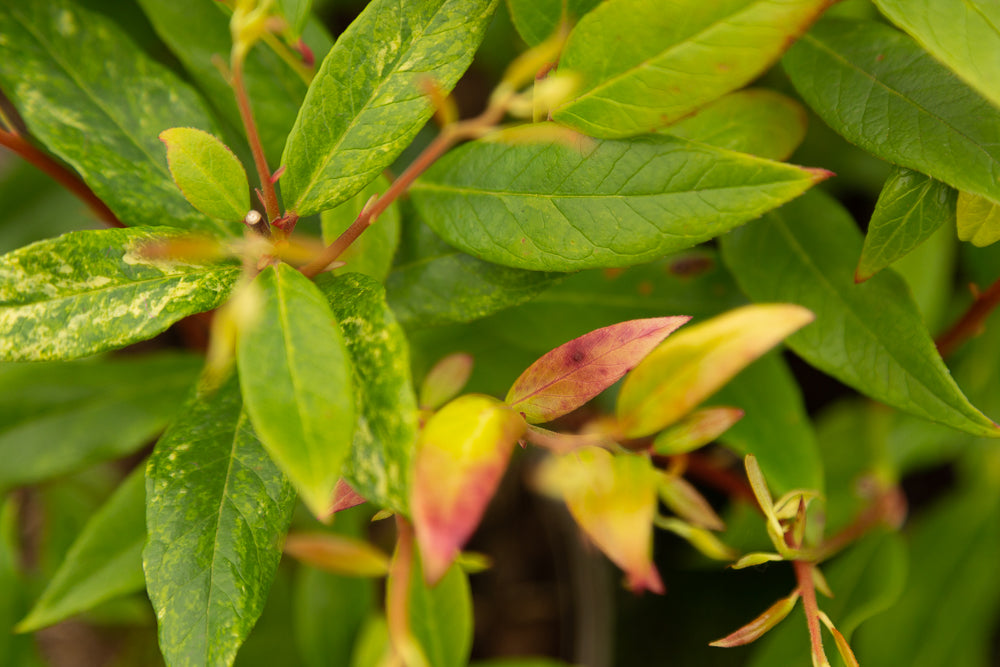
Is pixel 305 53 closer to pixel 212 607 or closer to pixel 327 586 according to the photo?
pixel 212 607

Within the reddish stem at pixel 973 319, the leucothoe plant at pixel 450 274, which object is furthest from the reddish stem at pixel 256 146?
the reddish stem at pixel 973 319

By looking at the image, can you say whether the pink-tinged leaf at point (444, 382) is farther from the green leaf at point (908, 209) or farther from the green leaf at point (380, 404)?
the green leaf at point (908, 209)

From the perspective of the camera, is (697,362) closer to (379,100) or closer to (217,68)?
(379,100)

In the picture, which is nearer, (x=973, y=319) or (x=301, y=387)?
(x=301, y=387)

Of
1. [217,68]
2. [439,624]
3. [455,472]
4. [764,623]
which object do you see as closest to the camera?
[455,472]

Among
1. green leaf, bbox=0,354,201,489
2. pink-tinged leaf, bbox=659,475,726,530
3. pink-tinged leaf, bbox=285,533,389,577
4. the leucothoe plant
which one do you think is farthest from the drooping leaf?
green leaf, bbox=0,354,201,489

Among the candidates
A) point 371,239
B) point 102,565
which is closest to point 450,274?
point 371,239
